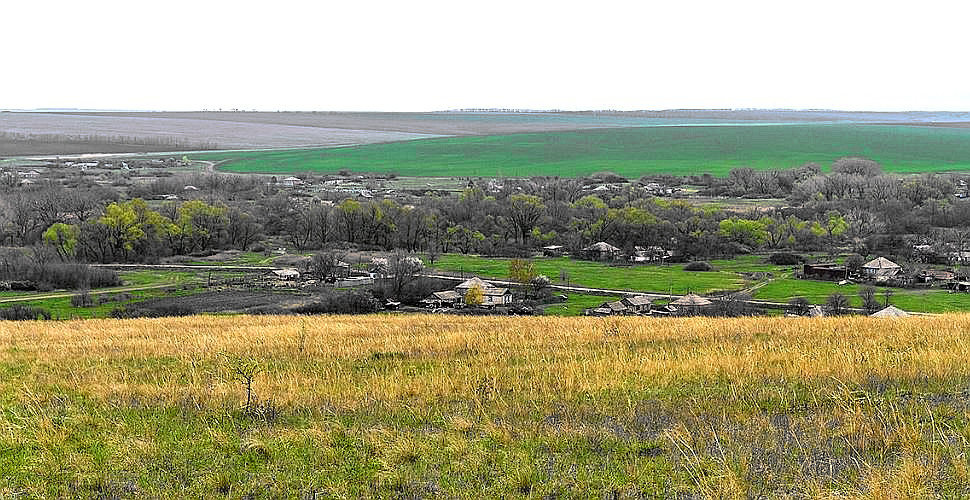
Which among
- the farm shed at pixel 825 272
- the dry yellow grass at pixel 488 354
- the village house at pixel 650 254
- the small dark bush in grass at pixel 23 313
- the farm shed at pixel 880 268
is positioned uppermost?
the dry yellow grass at pixel 488 354

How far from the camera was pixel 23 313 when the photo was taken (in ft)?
123

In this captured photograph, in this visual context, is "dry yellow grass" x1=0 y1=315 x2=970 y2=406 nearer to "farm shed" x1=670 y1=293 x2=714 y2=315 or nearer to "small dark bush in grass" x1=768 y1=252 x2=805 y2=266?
"farm shed" x1=670 y1=293 x2=714 y2=315

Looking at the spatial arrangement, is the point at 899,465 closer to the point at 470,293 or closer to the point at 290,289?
the point at 470,293

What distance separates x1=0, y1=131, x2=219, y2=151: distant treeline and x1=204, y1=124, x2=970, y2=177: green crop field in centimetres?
1601

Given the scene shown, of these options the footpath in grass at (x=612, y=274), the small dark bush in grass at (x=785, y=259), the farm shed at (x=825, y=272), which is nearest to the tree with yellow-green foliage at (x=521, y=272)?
the footpath in grass at (x=612, y=274)

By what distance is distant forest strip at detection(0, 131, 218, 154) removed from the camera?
168125 mm

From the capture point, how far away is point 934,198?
88.8 m

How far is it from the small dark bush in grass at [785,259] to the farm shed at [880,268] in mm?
6431

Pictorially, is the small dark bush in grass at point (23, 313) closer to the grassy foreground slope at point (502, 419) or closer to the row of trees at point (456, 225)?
the row of trees at point (456, 225)

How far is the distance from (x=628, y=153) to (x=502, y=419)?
153m

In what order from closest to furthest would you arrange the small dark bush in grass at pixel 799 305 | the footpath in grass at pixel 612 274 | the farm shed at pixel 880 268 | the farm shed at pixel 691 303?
1. the small dark bush in grass at pixel 799 305
2. the farm shed at pixel 691 303
3. the footpath in grass at pixel 612 274
4. the farm shed at pixel 880 268

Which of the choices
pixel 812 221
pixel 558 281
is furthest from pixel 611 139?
pixel 558 281

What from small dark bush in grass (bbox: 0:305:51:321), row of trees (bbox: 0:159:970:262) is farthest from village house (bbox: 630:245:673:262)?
small dark bush in grass (bbox: 0:305:51:321)

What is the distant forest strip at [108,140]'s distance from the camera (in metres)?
168
